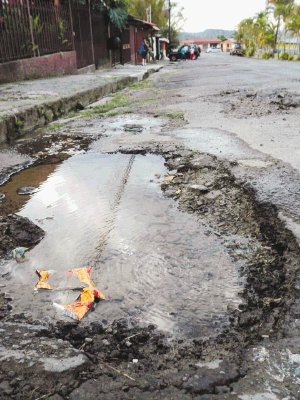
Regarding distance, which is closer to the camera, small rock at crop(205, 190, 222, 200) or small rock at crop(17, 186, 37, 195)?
small rock at crop(205, 190, 222, 200)

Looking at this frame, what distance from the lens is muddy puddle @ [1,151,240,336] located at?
1.38 meters

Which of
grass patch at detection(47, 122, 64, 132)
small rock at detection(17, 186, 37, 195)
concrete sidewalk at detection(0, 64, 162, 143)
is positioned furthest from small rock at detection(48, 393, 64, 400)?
grass patch at detection(47, 122, 64, 132)

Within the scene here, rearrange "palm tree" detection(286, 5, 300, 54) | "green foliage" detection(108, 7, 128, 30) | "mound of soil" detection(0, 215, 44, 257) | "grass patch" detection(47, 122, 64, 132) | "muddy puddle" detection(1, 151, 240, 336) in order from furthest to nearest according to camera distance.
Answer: "palm tree" detection(286, 5, 300, 54)
"green foliage" detection(108, 7, 128, 30)
"grass patch" detection(47, 122, 64, 132)
"mound of soil" detection(0, 215, 44, 257)
"muddy puddle" detection(1, 151, 240, 336)

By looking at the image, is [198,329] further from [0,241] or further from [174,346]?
[0,241]

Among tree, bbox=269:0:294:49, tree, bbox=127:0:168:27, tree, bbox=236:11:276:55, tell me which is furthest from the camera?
tree, bbox=127:0:168:27

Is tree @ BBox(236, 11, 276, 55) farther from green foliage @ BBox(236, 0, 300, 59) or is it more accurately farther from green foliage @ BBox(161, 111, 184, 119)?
green foliage @ BBox(161, 111, 184, 119)

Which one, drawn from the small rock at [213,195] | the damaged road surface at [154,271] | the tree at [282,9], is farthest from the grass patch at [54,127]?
the tree at [282,9]

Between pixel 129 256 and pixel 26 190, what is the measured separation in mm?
1180

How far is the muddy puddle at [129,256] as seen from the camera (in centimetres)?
138

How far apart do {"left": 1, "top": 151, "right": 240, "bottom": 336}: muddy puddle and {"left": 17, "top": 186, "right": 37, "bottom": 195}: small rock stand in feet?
0.19

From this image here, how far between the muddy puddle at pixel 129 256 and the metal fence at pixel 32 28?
638cm

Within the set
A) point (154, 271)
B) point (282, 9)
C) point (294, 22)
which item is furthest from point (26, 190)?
point (282, 9)

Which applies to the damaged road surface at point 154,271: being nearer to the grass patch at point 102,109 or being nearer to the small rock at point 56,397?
the small rock at point 56,397

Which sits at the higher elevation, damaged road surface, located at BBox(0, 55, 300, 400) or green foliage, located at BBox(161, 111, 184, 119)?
green foliage, located at BBox(161, 111, 184, 119)
